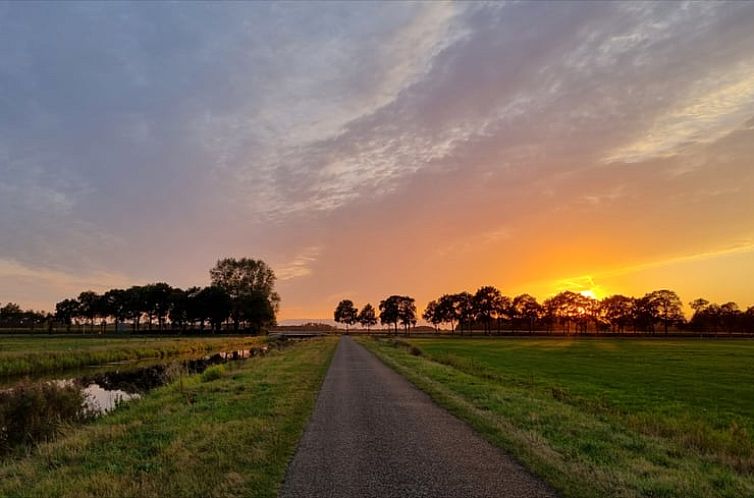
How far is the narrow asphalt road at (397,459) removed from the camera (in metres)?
8.27

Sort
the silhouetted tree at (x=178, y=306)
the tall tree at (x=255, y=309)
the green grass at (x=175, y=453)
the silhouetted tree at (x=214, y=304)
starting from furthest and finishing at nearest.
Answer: the silhouetted tree at (x=178, y=306) < the silhouetted tree at (x=214, y=304) < the tall tree at (x=255, y=309) < the green grass at (x=175, y=453)

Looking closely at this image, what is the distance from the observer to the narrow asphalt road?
827 centimetres

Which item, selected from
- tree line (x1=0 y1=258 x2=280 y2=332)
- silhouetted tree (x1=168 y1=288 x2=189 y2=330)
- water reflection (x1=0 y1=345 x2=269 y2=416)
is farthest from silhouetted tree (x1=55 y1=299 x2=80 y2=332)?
water reflection (x1=0 y1=345 x2=269 y2=416)

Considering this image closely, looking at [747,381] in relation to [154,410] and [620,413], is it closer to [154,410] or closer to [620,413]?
[620,413]

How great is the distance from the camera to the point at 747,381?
1281 inches

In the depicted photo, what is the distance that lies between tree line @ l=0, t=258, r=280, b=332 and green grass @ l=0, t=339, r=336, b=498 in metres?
119

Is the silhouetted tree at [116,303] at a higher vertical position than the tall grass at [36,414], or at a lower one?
higher

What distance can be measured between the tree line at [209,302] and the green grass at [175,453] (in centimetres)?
11882

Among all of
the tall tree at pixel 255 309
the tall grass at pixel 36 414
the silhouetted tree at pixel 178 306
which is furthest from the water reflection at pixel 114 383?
the silhouetted tree at pixel 178 306

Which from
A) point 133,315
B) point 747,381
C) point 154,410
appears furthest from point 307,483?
point 133,315

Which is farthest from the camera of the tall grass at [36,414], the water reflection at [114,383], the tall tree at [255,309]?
the tall tree at [255,309]

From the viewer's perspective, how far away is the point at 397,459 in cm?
1025

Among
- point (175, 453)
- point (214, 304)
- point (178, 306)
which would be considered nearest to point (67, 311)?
point (178, 306)

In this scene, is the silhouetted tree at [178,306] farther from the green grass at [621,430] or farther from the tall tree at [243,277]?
the green grass at [621,430]
